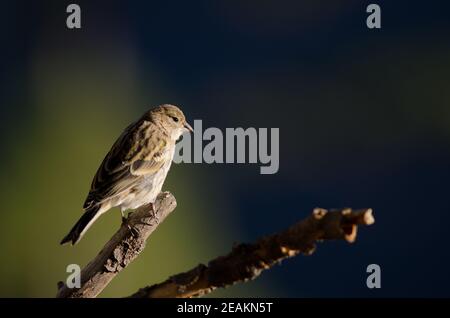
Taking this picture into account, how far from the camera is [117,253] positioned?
2.48 m

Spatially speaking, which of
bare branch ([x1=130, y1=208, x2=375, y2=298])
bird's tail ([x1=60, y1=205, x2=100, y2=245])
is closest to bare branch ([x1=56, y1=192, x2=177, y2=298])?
bird's tail ([x1=60, y1=205, x2=100, y2=245])

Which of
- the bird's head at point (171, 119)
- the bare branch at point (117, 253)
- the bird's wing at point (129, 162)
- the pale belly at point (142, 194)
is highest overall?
the bird's head at point (171, 119)

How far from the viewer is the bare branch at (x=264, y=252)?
1.86 meters

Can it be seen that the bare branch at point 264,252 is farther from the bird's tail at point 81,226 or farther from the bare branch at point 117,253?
the bird's tail at point 81,226

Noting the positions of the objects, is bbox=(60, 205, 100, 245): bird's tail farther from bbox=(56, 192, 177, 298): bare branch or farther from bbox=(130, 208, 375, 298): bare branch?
bbox=(130, 208, 375, 298): bare branch

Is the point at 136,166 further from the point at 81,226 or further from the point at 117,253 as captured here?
the point at 117,253

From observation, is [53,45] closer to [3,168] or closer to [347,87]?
[3,168]

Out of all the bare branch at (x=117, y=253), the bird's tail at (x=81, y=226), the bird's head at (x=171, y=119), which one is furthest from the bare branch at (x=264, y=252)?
the bird's head at (x=171, y=119)

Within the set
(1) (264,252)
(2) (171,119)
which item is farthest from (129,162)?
(1) (264,252)

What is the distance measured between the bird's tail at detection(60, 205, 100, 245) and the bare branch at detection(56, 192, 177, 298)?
15cm

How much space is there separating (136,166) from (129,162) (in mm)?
34

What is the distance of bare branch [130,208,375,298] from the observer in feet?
6.10
